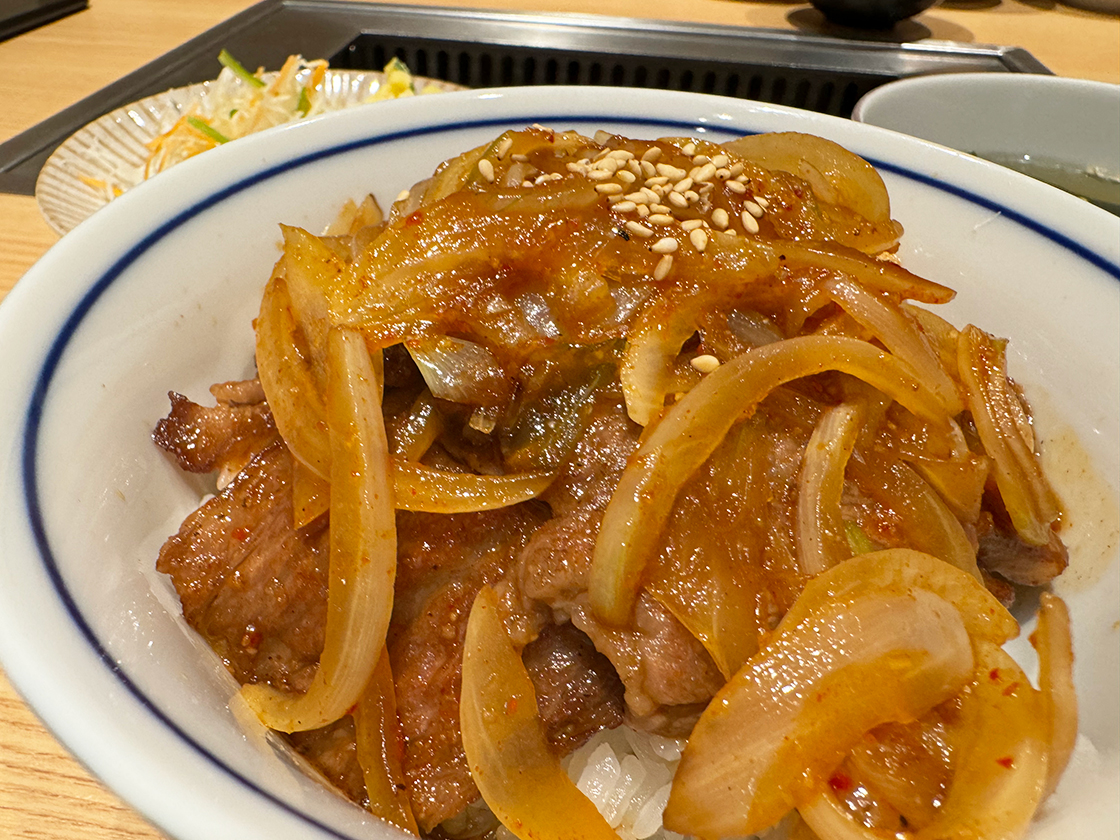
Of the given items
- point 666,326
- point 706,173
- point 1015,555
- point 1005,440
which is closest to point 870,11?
point 706,173

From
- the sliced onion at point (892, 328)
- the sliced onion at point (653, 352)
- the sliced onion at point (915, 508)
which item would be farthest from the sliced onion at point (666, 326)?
the sliced onion at point (915, 508)

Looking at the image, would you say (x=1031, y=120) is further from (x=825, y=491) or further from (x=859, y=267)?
(x=825, y=491)

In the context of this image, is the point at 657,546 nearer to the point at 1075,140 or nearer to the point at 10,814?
the point at 10,814

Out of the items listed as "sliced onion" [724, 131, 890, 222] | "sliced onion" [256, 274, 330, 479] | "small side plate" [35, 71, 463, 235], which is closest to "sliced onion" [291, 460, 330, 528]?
"sliced onion" [256, 274, 330, 479]

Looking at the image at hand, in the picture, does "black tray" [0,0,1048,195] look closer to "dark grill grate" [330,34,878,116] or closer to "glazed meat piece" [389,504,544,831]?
"dark grill grate" [330,34,878,116]

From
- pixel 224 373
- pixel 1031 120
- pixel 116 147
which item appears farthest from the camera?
pixel 116 147
